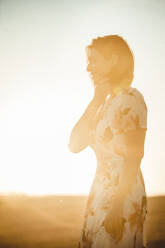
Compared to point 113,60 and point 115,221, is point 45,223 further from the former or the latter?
point 113,60

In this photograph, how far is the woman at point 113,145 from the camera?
1.17m

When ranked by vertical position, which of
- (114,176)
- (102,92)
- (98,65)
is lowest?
(114,176)

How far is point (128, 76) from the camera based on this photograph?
1.42m

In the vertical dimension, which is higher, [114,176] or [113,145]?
[113,145]

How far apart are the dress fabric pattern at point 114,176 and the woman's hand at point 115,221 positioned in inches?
1.2

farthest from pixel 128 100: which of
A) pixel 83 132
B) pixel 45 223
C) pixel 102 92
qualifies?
pixel 45 223

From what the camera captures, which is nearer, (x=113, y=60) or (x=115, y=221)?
(x=115, y=221)

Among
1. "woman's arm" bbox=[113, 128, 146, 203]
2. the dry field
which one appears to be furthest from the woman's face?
the dry field

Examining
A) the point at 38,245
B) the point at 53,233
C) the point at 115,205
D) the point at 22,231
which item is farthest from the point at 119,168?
the point at 22,231

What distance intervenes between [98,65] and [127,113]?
39 centimetres

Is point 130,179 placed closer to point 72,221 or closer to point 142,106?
point 142,106

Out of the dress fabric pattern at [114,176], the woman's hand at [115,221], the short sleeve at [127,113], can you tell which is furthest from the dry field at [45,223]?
the short sleeve at [127,113]

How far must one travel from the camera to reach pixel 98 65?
4.64ft

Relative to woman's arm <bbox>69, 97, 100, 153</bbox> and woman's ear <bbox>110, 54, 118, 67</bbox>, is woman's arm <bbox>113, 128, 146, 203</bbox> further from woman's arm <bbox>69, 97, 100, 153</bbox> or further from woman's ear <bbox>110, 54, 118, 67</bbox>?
woman's ear <bbox>110, 54, 118, 67</bbox>
